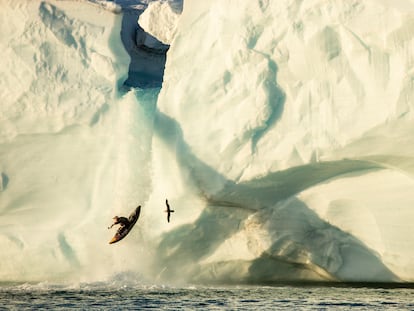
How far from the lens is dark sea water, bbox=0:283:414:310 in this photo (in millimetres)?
10688

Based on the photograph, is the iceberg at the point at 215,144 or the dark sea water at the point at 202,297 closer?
the dark sea water at the point at 202,297

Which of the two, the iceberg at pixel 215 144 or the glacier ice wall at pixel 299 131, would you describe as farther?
the iceberg at pixel 215 144

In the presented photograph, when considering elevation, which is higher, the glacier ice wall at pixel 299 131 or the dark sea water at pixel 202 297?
the glacier ice wall at pixel 299 131

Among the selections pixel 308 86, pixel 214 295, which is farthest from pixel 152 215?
pixel 308 86

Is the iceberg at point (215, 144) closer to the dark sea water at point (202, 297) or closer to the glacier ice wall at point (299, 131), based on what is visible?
the glacier ice wall at point (299, 131)

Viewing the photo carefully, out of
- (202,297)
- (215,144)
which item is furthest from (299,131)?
(202,297)

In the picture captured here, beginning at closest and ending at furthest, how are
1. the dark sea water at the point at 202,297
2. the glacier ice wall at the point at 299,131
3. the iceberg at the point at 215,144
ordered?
the dark sea water at the point at 202,297 → the glacier ice wall at the point at 299,131 → the iceberg at the point at 215,144

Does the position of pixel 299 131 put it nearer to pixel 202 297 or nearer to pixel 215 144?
pixel 215 144

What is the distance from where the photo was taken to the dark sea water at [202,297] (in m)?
10.7

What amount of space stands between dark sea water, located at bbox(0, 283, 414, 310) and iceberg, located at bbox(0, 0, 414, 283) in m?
0.56

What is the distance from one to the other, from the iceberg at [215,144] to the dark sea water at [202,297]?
0.56m

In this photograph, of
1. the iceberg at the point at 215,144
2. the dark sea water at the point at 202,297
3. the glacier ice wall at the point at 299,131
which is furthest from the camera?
the iceberg at the point at 215,144

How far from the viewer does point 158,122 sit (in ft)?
42.9

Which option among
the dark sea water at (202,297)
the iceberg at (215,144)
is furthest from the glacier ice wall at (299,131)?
the dark sea water at (202,297)
